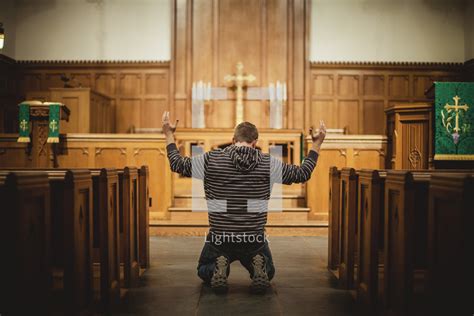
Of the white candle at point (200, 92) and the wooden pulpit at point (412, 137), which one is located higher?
the white candle at point (200, 92)

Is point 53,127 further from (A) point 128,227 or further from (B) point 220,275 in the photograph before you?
(B) point 220,275

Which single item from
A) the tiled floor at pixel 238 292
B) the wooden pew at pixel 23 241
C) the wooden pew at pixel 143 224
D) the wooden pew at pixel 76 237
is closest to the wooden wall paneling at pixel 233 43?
the tiled floor at pixel 238 292

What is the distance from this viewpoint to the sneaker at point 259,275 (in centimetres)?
368

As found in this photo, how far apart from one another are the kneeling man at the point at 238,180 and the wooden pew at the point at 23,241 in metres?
1.25

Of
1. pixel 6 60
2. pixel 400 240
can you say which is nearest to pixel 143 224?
pixel 400 240

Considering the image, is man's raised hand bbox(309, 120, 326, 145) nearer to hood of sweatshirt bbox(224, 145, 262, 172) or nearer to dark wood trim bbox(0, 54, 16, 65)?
hood of sweatshirt bbox(224, 145, 262, 172)

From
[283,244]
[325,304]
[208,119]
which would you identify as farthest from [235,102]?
[325,304]

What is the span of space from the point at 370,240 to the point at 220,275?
1.09m

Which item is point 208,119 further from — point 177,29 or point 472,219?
point 472,219

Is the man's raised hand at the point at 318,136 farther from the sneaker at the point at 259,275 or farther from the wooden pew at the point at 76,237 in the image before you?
the wooden pew at the point at 76,237

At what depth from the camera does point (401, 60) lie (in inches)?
426

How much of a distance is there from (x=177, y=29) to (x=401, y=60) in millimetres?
4805

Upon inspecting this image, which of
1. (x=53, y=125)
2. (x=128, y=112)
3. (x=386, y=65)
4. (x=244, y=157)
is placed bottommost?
(x=244, y=157)

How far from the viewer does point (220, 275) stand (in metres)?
3.64
